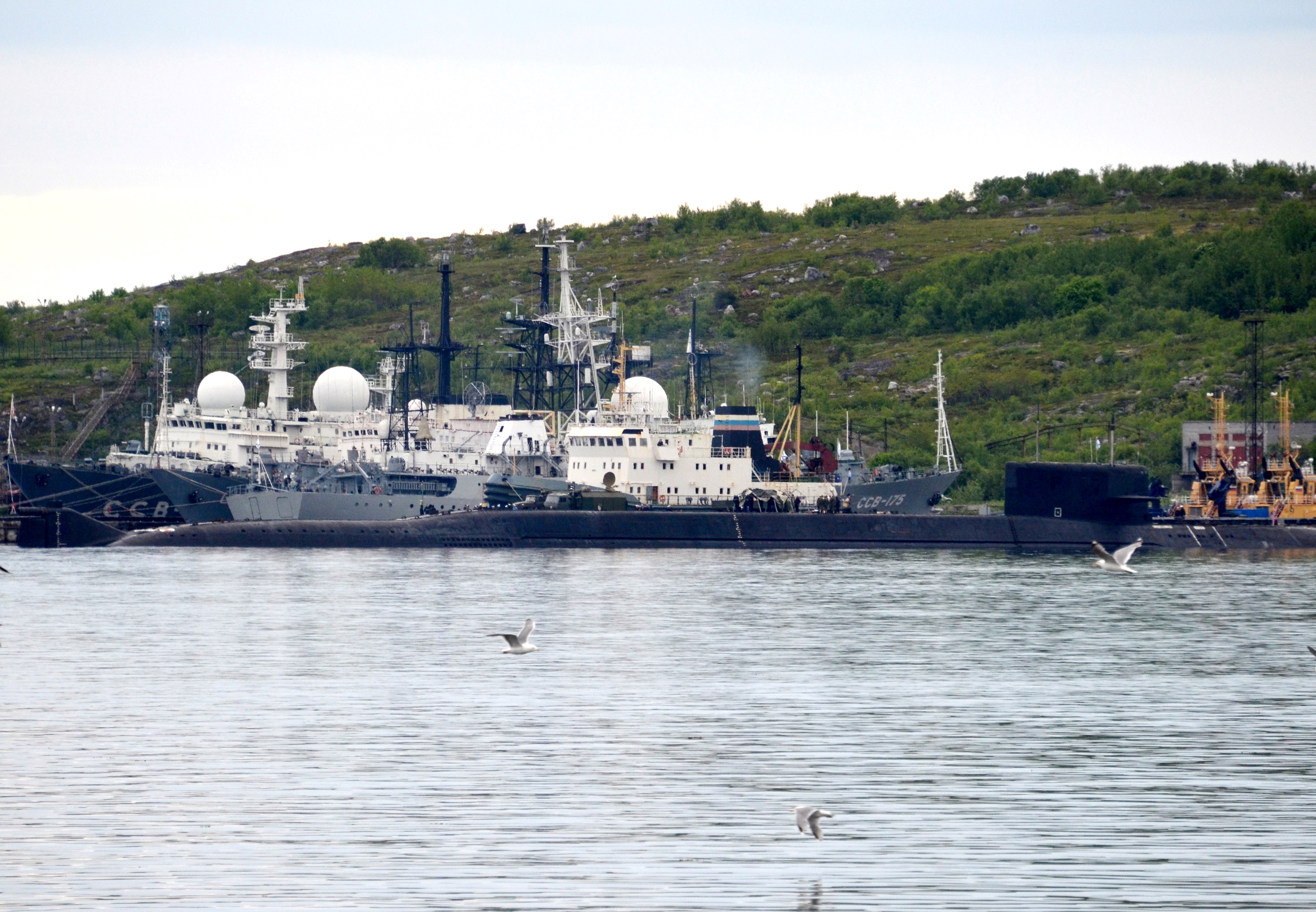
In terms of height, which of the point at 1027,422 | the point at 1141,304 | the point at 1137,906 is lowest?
the point at 1137,906

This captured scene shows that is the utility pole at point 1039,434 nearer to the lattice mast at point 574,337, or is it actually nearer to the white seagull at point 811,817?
the lattice mast at point 574,337

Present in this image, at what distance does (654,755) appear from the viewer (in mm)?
25875

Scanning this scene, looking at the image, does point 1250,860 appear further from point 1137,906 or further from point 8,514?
point 8,514

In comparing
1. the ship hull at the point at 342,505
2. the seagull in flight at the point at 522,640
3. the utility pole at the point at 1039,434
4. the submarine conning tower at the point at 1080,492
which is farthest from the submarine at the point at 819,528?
the seagull in flight at the point at 522,640

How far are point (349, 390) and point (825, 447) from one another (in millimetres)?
28964

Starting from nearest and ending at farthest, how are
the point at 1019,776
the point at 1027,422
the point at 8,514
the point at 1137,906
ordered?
the point at 1137,906
the point at 1019,776
the point at 8,514
the point at 1027,422

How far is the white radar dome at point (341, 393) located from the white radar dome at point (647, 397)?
1791cm

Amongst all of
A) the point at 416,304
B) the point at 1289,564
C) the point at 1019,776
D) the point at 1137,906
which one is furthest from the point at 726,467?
the point at 416,304

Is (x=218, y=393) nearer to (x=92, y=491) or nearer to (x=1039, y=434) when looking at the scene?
(x=92, y=491)

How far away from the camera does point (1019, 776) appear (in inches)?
965

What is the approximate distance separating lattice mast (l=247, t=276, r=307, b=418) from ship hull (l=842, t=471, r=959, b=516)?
110 ft

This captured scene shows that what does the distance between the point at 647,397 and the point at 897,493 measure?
1568cm

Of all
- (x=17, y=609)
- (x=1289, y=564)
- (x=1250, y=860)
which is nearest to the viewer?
(x=1250, y=860)

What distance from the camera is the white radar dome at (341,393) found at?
338ft
